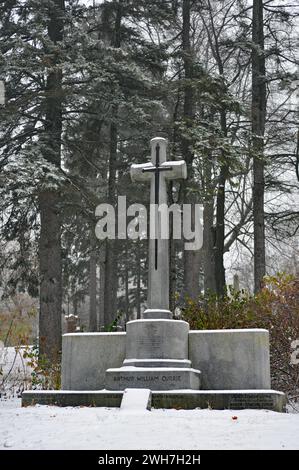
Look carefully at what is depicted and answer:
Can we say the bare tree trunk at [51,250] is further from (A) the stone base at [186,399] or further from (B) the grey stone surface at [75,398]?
(A) the stone base at [186,399]

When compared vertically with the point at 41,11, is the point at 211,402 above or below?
below

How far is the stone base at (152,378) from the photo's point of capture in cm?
874

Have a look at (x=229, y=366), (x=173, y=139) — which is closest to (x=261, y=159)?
(x=173, y=139)

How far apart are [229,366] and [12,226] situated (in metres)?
8.85

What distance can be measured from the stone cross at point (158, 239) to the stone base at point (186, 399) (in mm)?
1664

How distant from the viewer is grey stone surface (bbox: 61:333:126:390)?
9.81 meters

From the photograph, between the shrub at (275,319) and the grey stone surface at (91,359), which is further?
the shrub at (275,319)

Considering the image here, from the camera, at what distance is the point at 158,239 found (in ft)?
33.1

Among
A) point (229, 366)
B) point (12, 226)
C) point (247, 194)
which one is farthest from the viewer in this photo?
point (247, 194)

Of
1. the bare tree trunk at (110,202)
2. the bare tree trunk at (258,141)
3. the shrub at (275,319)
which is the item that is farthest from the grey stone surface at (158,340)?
the bare tree trunk at (110,202)

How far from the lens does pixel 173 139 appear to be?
1747 centimetres

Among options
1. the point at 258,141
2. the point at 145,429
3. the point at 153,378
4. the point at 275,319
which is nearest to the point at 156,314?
the point at 153,378

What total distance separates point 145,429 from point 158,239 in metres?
4.58

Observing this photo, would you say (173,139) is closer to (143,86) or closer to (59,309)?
(143,86)
